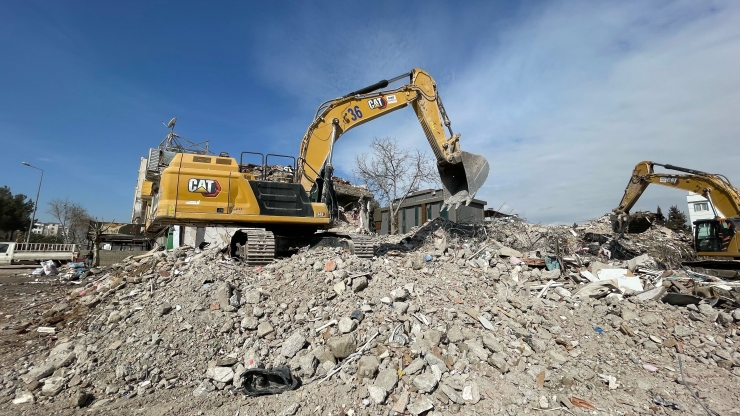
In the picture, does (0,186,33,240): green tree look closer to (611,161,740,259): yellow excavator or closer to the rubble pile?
the rubble pile

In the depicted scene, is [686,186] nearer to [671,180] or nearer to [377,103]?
[671,180]

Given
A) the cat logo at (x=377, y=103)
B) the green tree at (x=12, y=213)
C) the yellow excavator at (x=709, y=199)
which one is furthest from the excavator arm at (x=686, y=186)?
the green tree at (x=12, y=213)

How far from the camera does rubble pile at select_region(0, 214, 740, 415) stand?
3.88 meters

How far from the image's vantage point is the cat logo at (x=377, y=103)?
922 centimetres

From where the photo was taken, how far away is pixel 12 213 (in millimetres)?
33125

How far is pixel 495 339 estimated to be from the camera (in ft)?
15.3

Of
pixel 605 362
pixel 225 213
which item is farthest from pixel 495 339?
pixel 225 213

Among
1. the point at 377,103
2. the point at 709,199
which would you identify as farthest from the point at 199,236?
the point at 709,199

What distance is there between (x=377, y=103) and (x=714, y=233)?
9.35 m

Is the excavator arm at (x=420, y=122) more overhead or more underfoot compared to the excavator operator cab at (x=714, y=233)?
more overhead

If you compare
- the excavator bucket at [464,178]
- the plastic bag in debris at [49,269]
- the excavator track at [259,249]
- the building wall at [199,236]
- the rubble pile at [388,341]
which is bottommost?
the rubble pile at [388,341]

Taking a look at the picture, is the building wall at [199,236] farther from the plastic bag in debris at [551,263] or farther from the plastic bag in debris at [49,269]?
the plastic bag in debris at [551,263]

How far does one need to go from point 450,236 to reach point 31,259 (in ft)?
65.7

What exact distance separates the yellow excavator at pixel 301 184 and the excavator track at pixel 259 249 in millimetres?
18
